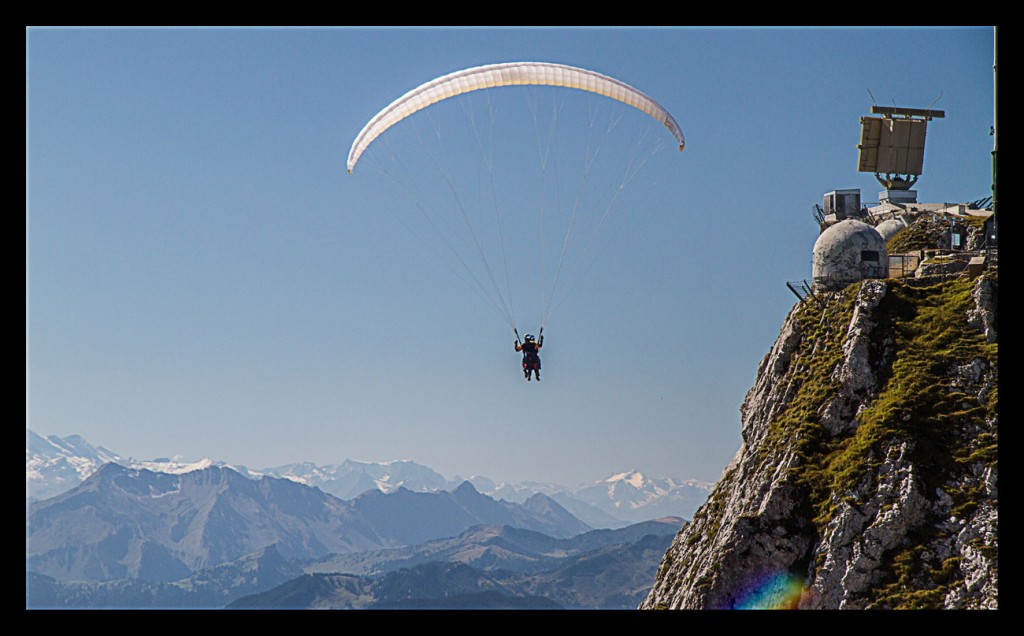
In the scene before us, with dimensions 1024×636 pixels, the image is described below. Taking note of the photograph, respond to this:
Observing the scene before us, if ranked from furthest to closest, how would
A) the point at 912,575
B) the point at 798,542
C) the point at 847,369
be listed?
1. the point at 847,369
2. the point at 798,542
3. the point at 912,575

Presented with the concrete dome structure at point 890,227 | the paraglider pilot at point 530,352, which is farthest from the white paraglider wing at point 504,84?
the concrete dome structure at point 890,227

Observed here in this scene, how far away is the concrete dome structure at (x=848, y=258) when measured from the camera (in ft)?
312

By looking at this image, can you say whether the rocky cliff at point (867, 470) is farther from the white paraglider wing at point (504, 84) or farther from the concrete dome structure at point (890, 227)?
the white paraglider wing at point (504, 84)

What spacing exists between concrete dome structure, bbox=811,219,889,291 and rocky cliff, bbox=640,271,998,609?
5.49 ft

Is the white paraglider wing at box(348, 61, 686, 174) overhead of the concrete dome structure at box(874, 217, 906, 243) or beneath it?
overhead

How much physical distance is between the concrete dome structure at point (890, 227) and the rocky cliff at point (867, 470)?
18.3 metres

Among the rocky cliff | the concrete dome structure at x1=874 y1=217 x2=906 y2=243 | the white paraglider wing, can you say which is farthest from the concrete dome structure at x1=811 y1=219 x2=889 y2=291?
the white paraglider wing

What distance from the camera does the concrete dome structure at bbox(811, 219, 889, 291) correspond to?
9500 centimetres

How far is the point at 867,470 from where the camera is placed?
263 ft

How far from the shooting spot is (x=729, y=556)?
8231cm

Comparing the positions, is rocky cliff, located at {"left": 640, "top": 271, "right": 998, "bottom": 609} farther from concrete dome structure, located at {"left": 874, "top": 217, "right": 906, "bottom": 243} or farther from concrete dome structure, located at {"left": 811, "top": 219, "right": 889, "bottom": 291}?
concrete dome structure, located at {"left": 874, "top": 217, "right": 906, "bottom": 243}
